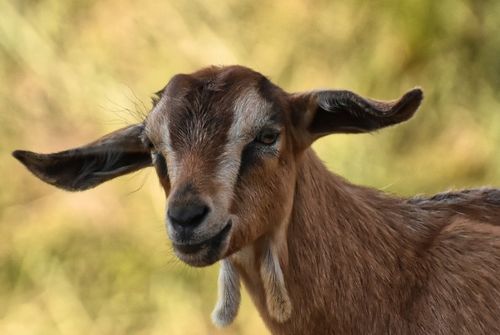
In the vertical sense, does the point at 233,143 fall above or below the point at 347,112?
below

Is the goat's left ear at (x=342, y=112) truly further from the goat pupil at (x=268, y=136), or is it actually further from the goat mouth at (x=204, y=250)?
the goat mouth at (x=204, y=250)

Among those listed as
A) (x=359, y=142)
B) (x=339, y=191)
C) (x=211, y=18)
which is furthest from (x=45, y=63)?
(x=339, y=191)

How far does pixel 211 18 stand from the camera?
1099 cm

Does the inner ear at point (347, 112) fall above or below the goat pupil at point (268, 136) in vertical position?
above

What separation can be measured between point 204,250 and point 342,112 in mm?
1163

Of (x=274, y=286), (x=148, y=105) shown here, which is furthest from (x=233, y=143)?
(x=148, y=105)

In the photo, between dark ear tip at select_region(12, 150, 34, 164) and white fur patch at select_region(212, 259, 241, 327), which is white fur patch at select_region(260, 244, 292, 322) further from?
dark ear tip at select_region(12, 150, 34, 164)

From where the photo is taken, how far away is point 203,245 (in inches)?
204

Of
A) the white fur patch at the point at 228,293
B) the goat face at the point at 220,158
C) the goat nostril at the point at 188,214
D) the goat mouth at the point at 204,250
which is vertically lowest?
the white fur patch at the point at 228,293

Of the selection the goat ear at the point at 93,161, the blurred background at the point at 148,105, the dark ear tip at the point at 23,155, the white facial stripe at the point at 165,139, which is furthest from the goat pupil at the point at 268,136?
the blurred background at the point at 148,105

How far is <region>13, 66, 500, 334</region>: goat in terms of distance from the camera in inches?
210

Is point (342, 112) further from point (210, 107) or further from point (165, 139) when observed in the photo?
point (165, 139)

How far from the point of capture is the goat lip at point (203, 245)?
5176mm

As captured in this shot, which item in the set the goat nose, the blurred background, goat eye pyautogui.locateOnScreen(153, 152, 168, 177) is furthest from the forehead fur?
the blurred background
